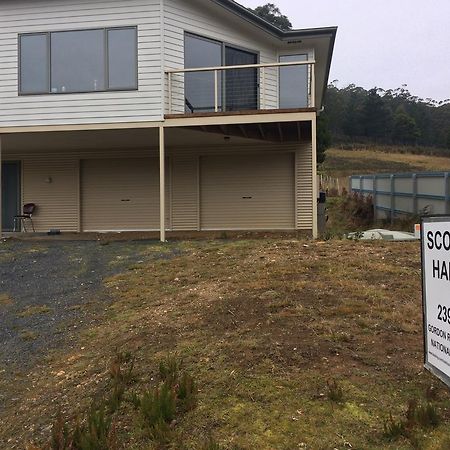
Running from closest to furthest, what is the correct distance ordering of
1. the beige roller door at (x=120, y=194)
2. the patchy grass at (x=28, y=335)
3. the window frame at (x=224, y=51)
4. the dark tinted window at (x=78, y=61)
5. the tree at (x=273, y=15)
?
1. the patchy grass at (x=28, y=335)
2. the dark tinted window at (x=78, y=61)
3. the window frame at (x=224, y=51)
4. the beige roller door at (x=120, y=194)
5. the tree at (x=273, y=15)

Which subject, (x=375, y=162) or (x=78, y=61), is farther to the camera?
(x=375, y=162)

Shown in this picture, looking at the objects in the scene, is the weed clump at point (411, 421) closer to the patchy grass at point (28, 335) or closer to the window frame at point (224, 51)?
the patchy grass at point (28, 335)

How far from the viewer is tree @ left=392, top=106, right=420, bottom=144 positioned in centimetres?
7494

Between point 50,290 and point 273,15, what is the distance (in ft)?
145

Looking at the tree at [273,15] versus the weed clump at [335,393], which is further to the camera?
the tree at [273,15]

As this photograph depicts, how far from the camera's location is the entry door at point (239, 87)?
506 inches

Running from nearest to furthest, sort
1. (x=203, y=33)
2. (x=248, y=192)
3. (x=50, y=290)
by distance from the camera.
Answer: (x=50, y=290) < (x=203, y=33) < (x=248, y=192)

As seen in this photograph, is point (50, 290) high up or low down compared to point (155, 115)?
down

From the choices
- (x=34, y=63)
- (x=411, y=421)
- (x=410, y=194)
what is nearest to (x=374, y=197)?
(x=410, y=194)

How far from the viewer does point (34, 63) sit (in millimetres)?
12344

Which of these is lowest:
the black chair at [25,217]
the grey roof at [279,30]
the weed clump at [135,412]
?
the weed clump at [135,412]

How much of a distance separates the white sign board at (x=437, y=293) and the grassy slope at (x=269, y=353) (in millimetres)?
562

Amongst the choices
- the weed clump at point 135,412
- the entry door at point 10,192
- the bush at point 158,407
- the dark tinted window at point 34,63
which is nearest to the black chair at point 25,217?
the entry door at point 10,192

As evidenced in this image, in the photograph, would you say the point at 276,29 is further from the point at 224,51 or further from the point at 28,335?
the point at 28,335
